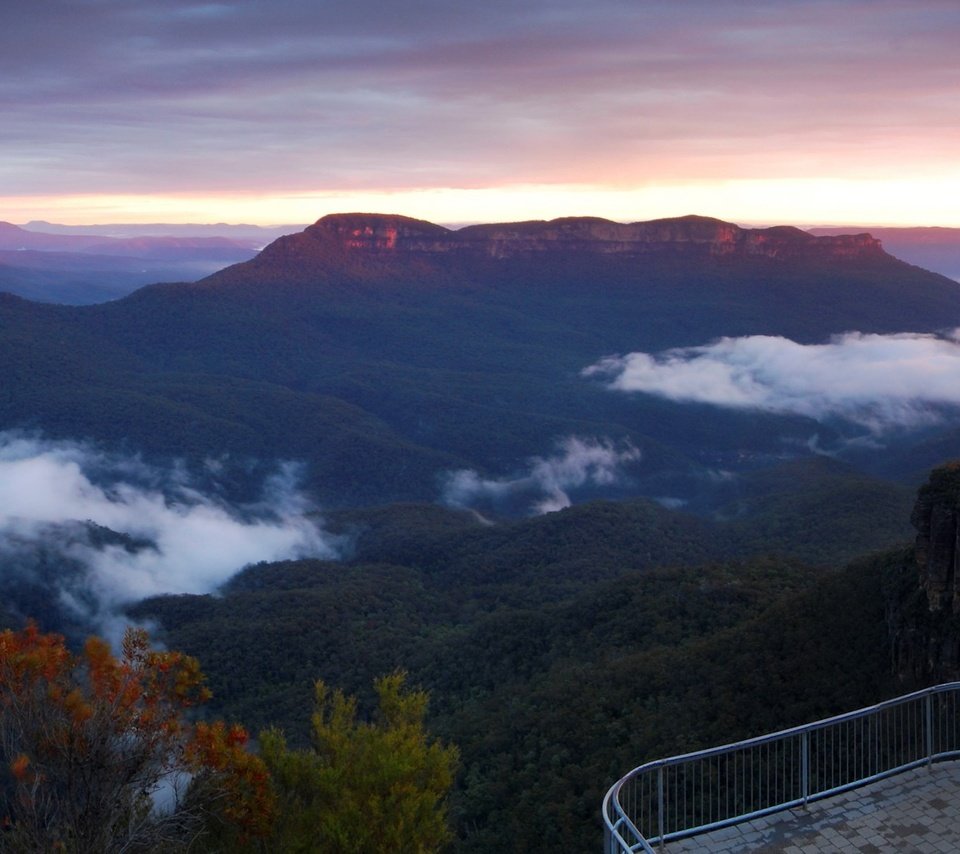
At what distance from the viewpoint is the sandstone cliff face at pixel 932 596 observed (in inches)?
977

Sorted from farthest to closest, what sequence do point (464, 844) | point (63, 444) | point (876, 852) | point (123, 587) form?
point (63, 444), point (123, 587), point (464, 844), point (876, 852)

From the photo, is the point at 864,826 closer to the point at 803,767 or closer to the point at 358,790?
the point at 803,767

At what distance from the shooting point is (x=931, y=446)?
113 m

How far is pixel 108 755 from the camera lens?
1198 cm

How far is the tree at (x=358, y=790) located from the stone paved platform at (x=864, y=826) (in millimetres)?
3875

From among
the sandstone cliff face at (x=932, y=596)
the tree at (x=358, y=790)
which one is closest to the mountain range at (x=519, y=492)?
the sandstone cliff face at (x=932, y=596)

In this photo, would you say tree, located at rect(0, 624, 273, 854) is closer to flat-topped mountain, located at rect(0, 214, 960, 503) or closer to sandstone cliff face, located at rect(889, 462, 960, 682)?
sandstone cliff face, located at rect(889, 462, 960, 682)

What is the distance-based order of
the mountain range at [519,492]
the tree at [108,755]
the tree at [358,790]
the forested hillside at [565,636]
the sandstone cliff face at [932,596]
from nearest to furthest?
the tree at [108,755] → the tree at [358,790] → the sandstone cliff face at [932,596] → the forested hillside at [565,636] → the mountain range at [519,492]

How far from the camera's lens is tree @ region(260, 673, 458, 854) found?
1330 cm

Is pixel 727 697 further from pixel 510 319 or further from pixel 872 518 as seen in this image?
pixel 510 319

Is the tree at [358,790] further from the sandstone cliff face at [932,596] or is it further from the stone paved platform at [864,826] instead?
the sandstone cliff face at [932,596]

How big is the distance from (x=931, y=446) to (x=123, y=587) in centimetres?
8757

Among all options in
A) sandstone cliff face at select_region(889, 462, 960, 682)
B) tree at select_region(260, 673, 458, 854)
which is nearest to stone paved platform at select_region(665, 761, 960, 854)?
tree at select_region(260, 673, 458, 854)

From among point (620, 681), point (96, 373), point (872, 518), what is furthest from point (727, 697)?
point (96, 373)
